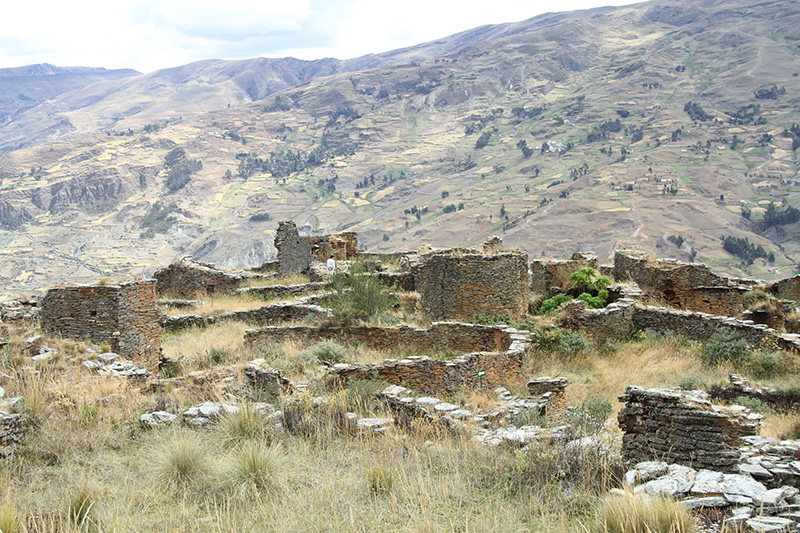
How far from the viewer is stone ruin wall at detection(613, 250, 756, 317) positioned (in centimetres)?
1554

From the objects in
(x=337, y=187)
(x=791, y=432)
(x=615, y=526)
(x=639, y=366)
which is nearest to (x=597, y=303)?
(x=639, y=366)

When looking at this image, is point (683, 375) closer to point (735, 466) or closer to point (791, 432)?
point (791, 432)

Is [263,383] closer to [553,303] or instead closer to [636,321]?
[553,303]

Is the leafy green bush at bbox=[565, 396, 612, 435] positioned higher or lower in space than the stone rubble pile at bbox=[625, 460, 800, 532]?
lower

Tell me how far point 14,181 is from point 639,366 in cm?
23299

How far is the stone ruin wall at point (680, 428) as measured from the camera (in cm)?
615

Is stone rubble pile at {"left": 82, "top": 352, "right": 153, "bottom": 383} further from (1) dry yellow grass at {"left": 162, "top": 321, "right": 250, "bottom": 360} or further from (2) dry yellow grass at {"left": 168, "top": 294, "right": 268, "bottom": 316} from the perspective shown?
(2) dry yellow grass at {"left": 168, "top": 294, "right": 268, "bottom": 316}

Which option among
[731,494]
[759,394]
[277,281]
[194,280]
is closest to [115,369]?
[731,494]

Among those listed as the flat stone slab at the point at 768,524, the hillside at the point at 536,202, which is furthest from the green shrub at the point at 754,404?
the hillside at the point at 536,202

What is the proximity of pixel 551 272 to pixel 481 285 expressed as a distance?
4.59 m

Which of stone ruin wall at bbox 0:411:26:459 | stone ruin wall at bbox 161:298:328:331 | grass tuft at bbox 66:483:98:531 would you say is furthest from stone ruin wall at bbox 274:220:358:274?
grass tuft at bbox 66:483:98:531

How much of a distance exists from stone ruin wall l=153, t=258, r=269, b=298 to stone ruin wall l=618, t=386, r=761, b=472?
56.4ft

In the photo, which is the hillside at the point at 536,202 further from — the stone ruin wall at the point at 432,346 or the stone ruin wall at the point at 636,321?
the stone ruin wall at the point at 636,321

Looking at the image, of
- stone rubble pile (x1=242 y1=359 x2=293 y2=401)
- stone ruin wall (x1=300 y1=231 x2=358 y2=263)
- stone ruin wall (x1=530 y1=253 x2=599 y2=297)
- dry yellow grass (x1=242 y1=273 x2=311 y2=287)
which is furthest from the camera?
stone ruin wall (x1=300 y1=231 x2=358 y2=263)
